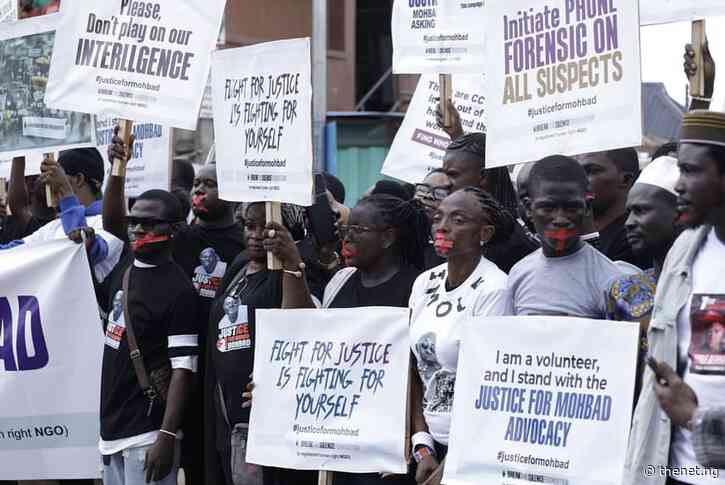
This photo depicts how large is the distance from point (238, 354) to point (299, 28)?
65.3 feet

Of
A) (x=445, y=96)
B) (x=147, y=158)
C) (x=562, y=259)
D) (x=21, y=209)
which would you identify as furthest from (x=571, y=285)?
(x=147, y=158)

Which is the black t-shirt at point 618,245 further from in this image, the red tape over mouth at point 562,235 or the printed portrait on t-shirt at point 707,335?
the printed portrait on t-shirt at point 707,335

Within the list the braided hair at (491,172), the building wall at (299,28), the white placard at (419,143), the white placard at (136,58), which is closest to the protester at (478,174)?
the braided hair at (491,172)

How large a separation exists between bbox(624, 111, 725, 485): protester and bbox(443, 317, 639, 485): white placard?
0.98 ft

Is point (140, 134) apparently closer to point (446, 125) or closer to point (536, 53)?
point (446, 125)

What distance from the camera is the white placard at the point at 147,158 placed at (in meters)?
9.83

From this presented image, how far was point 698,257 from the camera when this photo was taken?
4.55 meters

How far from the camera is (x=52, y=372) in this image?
299 inches

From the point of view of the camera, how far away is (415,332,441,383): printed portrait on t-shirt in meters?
5.72

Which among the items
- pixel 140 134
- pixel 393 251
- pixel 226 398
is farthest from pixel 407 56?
pixel 140 134

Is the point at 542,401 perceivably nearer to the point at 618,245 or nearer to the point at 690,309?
the point at 690,309

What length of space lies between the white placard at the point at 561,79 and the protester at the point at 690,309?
2.66 ft

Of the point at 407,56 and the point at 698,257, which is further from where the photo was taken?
the point at 407,56

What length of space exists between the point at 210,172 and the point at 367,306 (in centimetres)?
187
